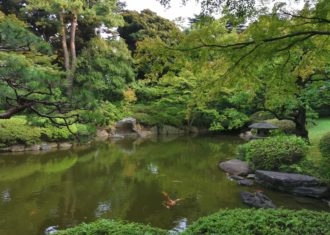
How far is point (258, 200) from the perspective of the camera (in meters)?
7.01

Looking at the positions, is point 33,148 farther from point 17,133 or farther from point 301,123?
point 301,123

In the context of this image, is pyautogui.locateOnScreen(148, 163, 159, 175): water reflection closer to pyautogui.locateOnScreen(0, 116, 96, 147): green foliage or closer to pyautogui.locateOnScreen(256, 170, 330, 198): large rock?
pyautogui.locateOnScreen(0, 116, 96, 147): green foliage

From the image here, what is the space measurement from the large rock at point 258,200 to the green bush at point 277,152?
1.87 meters

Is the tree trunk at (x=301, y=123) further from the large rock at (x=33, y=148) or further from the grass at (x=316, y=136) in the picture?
the large rock at (x=33, y=148)

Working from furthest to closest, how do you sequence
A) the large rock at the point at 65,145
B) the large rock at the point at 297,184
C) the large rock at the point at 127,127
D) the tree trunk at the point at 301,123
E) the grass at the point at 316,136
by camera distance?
the large rock at the point at 127,127 → the large rock at the point at 65,145 → the tree trunk at the point at 301,123 → the grass at the point at 316,136 → the large rock at the point at 297,184

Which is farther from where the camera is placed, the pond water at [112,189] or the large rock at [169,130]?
the large rock at [169,130]

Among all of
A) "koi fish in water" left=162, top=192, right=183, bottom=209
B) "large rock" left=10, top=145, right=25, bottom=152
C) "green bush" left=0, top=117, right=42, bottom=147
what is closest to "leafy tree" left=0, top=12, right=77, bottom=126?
"koi fish in water" left=162, top=192, right=183, bottom=209

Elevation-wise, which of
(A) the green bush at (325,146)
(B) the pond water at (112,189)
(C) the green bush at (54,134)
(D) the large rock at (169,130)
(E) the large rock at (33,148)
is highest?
(A) the green bush at (325,146)

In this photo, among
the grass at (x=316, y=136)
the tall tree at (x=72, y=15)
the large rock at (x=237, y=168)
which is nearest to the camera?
the grass at (x=316, y=136)

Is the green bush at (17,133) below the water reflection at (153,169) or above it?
above

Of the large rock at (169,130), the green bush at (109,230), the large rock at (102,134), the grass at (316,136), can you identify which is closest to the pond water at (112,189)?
the grass at (316,136)

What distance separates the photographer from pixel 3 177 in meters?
9.80

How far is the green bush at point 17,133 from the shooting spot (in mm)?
13805

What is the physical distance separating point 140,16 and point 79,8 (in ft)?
29.6
